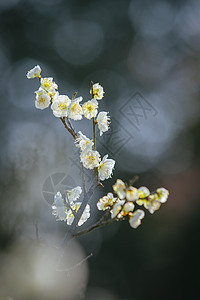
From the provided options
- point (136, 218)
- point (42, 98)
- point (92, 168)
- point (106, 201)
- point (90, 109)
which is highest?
point (42, 98)

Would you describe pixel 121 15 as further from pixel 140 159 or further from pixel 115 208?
pixel 115 208

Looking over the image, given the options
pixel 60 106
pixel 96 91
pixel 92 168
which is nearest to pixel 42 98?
pixel 60 106

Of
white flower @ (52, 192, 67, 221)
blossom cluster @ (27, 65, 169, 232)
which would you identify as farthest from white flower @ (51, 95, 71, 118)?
white flower @ (52, 192, 67, 221)

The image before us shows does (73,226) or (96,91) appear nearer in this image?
(73,226)

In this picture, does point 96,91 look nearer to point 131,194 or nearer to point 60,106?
point 60,106

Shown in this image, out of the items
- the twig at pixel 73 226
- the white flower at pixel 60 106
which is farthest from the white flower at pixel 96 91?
the twig at pixel 73 226

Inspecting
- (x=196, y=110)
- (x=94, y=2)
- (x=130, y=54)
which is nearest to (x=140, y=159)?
(x=196, y=110)
